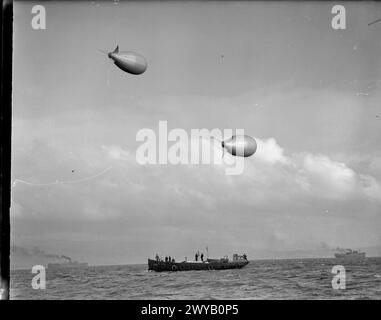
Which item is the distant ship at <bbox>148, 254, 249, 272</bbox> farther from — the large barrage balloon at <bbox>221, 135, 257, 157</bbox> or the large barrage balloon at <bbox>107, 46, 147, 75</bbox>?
the large barrage balloon at <bbox>107, 46, 147, 75</bbox>

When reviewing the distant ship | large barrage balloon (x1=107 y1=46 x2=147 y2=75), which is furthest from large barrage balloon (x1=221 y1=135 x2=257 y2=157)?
the distant ship

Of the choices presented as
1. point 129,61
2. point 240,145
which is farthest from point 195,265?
point 129,61

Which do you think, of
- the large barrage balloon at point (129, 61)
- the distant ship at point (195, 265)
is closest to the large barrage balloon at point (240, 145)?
the large barrage balloon at point (129, 61)

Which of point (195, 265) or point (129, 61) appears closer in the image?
point (129, 61)

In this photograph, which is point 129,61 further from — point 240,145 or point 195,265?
point 195,265

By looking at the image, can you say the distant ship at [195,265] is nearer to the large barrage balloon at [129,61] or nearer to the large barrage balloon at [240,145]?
the large barrage balloon at [240,145]

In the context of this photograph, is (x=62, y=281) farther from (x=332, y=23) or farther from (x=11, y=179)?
(x=332, y=23)
